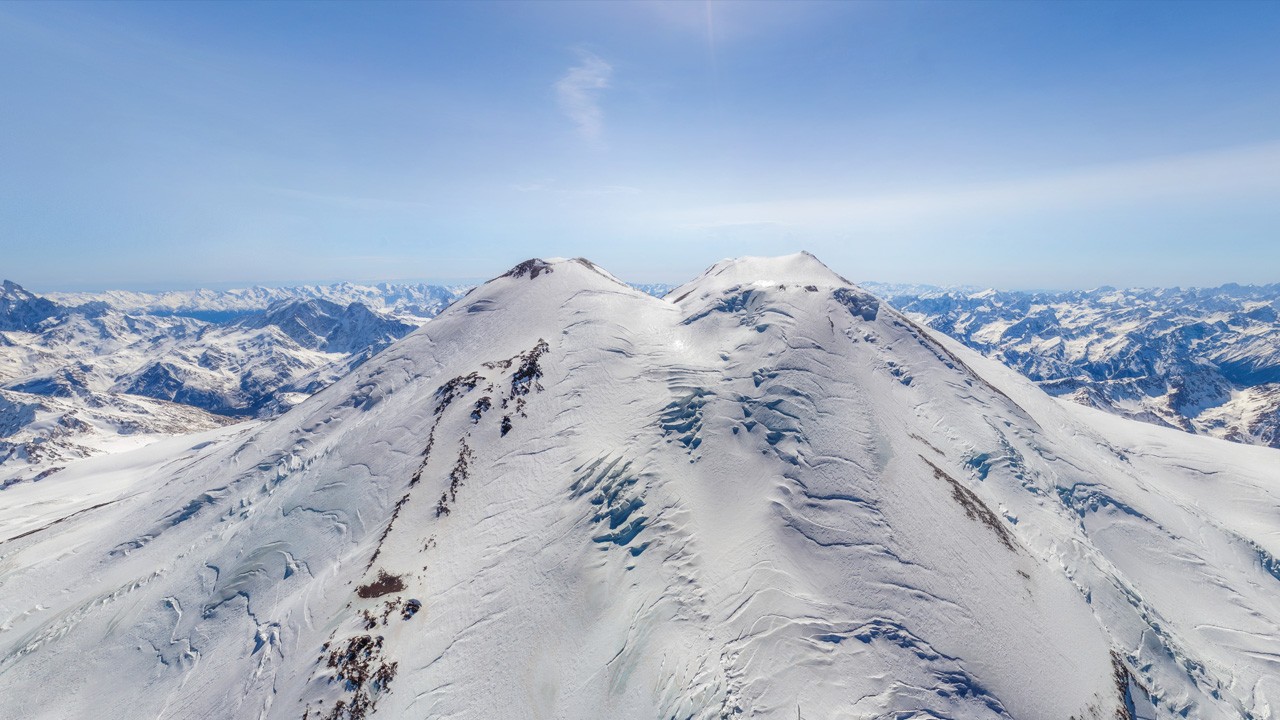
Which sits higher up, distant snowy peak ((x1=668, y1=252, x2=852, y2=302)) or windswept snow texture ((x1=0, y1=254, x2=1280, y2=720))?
distant snowy peak ((x1=668, y1=252, x2=852, y2=302))

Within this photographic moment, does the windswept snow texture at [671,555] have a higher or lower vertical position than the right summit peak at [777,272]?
lower

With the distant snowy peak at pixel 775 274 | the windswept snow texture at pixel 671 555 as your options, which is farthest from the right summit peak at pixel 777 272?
the windswept snow texture at pixel 671 555

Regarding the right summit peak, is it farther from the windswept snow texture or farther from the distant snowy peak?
the windswept snow texture

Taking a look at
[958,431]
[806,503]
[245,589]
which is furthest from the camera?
[958,431]

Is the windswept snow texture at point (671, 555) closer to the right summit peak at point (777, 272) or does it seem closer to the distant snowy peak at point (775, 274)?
the distant snowy peak at point (775, 274)

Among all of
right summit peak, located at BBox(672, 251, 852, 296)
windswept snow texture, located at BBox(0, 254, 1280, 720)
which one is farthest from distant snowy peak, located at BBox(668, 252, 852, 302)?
windswept snow texture, located at BBox(0, 254, 1280, 720)

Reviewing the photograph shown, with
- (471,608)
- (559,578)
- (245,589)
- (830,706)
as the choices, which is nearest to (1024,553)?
(830,706)

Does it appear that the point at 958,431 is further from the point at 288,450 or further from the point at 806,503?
the point at 288,450

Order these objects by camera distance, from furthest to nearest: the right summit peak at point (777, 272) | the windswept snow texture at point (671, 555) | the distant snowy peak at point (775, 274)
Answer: the right summit peak at point (777, 272) < the distant snowy peak at point (775, 274) < the windswept snow texture at point (671, 555)
